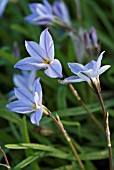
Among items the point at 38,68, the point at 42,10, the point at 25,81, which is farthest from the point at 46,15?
the point at 38,68

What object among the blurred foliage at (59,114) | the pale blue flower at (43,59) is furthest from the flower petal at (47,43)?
the blurred foliage at (59,114)

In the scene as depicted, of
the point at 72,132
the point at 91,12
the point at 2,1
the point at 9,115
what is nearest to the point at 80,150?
the point at 72,132

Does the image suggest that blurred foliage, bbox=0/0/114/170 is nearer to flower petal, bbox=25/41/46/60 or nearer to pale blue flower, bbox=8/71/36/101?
pale blue flower, bbox=8/71/36/101

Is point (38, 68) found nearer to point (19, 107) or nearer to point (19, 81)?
point (19, 107)

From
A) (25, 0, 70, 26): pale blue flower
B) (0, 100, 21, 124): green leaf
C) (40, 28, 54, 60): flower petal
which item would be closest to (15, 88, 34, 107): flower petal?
(40, 28, 54, 60): flower petal

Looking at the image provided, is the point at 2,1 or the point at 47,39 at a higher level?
the point at 2,1

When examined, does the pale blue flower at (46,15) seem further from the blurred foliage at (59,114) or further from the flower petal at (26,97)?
the flower petal at (26,97)

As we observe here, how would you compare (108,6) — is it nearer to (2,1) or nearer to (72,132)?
(2,1)
